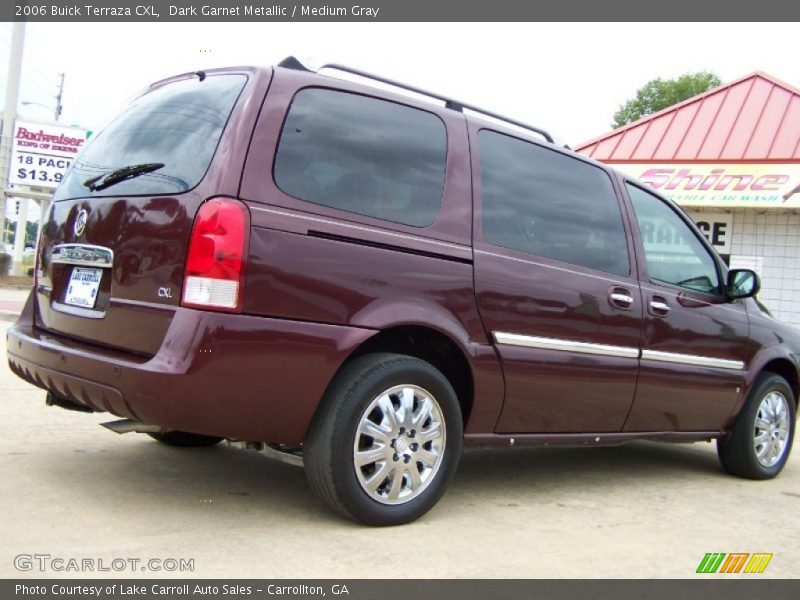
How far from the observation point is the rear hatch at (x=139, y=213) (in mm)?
3209

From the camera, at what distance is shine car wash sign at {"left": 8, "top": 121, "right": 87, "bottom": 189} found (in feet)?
91.3

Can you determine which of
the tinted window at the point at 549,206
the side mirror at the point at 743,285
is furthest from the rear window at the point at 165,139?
the side mirror at the point at 743,285

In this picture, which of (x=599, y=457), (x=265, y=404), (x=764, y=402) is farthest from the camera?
(x=599, y=457)

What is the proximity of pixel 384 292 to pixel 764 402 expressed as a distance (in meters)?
3.42

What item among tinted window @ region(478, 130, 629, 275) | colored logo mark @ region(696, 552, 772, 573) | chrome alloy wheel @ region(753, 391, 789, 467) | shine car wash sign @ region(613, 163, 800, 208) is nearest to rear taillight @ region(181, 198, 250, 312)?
tinted window @ region(478, 130, 629, 275)

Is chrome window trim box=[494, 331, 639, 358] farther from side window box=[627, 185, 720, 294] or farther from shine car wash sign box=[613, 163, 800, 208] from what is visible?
shine car wash sign box=[613, 163, 800, 208]

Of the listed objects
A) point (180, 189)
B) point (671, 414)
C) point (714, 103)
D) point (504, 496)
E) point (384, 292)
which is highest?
point (714, 103)

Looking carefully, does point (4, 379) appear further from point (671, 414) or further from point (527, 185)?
point (671, 414)

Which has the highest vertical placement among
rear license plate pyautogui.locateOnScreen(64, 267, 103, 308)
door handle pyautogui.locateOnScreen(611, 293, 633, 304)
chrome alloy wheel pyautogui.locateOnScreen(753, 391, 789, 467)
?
door handle pyautogui.locateOnScreen(611, 293, 633, 304)

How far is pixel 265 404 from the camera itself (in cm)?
320

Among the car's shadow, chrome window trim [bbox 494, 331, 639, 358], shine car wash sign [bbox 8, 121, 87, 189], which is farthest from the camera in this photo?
shine car wash sign [bbox 8, 121, 87, 189]

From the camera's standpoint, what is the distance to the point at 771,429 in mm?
5645

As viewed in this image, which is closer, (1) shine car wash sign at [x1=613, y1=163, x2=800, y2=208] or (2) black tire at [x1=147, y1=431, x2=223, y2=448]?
(2) black tire at [x1=147, y1=431, x2=223, y2=448]

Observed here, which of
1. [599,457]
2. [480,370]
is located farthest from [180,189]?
[599,457]
